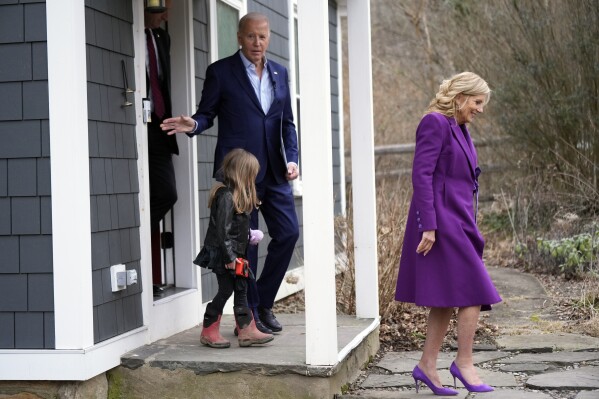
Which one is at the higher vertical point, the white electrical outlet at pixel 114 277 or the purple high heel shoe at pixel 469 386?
the white electrical outlet at pixel 114 277

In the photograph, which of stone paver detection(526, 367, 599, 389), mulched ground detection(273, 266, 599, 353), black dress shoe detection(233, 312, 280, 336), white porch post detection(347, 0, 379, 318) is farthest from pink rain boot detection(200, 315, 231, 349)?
stone paver detection(526, 367, 599, 389)

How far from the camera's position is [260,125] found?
5.85 m

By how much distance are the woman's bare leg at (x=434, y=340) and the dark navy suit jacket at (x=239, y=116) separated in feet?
4.48

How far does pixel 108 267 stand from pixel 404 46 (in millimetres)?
18972

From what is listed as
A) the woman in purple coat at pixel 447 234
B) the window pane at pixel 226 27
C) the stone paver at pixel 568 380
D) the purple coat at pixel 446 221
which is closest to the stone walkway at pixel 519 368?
the stone paver at pixel 568 380

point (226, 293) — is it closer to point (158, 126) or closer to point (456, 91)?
point (158, 126)

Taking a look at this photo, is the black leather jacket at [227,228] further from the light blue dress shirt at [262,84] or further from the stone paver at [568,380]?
the stone paver at [568,380]

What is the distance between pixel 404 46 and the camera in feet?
76.5

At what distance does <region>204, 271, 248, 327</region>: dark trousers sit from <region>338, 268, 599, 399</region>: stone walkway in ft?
2.65

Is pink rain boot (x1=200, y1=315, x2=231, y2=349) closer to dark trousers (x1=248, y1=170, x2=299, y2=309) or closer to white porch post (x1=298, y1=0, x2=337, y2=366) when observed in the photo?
dark trousers (x1=248, y1=170, x2=299, y2=309)

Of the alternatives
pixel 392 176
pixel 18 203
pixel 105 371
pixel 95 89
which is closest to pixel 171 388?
pixel 105 371

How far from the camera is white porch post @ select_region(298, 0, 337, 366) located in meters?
4.94

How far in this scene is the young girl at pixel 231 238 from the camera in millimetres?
5297

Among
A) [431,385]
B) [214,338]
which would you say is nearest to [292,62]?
[214,338]
